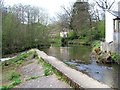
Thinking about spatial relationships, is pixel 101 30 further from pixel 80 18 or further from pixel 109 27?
pixel 109 27

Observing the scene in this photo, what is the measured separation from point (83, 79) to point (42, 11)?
Answer: 62.3m

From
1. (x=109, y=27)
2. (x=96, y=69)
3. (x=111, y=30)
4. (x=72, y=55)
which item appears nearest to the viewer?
(x=96, y=69)

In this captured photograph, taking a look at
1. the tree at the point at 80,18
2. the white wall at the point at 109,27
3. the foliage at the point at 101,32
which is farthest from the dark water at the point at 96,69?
the tree at the point at 80,18

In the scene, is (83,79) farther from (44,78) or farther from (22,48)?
(22,48)

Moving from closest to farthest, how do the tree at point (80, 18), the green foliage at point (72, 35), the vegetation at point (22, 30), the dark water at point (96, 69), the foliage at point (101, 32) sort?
1. the dark water at point (96, 69)
2. the vegetation at point (22, 30)
3. the foliage at point (101, 32)
4. the tree at point (80, 18)
5. the green foliage at point (72, 35)

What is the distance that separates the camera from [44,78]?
533 inches

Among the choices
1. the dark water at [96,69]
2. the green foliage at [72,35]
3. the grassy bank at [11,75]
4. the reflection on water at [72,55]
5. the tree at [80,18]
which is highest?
the tree at [80,18]

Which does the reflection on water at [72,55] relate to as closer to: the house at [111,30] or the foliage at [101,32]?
the house at [111,30]

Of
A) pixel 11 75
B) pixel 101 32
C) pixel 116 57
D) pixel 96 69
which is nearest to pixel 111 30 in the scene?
pixel 116 57

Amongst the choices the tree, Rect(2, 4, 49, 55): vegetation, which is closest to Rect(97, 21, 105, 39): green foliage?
the tree

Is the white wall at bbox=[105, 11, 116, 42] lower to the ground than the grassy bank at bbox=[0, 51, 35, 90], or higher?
higher

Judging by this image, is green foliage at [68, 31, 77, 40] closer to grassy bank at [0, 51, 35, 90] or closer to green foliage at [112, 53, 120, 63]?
green foliage at [112, 53, 120, 63]

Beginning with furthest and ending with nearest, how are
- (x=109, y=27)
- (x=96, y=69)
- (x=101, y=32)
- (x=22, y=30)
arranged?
(x=101, y=32) < (x=22, y=30) < (x=109, y=27) < (x=96, y=69)

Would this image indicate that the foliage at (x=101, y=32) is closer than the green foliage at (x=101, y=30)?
No
